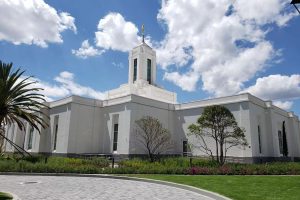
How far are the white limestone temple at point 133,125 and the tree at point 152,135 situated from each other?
0.69 meters

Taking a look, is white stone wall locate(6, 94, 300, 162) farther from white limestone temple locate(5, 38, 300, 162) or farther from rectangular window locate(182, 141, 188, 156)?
rectangular window locate(182, 141, 188, 156)

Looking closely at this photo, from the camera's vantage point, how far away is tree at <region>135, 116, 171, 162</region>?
25398mm

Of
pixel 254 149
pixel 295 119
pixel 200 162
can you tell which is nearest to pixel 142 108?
pixel 200 162

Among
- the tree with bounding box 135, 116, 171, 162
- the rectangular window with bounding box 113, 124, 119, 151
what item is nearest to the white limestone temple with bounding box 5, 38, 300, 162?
the rectangular window with bounding box 113, 124, 119, 151

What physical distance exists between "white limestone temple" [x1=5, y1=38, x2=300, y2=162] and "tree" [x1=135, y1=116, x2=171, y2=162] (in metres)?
0.69

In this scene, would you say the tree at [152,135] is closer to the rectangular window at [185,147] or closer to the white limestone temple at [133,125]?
the white limestone temple at [133,125]

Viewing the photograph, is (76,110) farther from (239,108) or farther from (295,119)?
(295,119)

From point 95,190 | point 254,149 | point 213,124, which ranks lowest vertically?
point 95,190

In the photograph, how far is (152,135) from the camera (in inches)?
1030

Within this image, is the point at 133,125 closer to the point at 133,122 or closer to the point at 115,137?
the point at 133,122

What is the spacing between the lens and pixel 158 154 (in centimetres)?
2548

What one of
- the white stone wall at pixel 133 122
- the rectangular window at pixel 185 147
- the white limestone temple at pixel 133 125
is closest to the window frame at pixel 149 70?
the white limestone temple at pixel 133 125

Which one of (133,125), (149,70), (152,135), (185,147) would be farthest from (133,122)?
(149,70)

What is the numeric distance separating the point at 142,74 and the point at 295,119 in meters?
20.9
